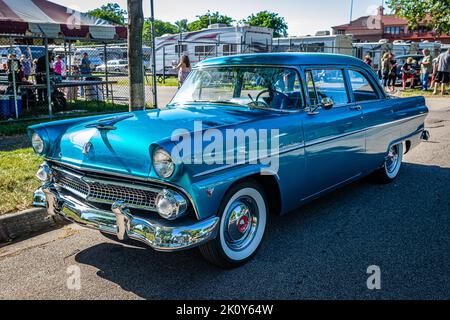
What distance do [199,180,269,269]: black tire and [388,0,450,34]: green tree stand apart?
18.8 m

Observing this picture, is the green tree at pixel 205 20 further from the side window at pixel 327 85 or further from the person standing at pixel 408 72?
the side window at pixel 327 85

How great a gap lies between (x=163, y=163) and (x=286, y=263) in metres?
1.35

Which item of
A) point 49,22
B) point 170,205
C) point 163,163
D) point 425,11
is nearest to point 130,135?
point 163,163

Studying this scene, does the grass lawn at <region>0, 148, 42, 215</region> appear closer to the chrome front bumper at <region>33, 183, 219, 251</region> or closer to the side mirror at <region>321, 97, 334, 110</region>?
the chrome front bumper at <region>33, 183, 219, 251</region>

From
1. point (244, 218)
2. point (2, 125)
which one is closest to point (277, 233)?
point (244, 218)

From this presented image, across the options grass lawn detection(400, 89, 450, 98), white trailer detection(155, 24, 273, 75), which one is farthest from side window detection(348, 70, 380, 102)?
white trailer detection(155, 24, 273, 75)

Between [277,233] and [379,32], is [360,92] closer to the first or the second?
[277,233]

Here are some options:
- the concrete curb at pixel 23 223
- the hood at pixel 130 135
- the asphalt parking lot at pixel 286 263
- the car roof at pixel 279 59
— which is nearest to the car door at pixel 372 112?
the car roof at pixel 279 59

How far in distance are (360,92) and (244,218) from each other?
2522mm

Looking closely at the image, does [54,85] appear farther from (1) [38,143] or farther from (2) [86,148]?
(2) [86,148]

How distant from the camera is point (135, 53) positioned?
6152 mm

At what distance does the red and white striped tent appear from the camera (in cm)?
1078

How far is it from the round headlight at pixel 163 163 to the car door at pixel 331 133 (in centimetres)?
152

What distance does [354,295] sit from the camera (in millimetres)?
3002
